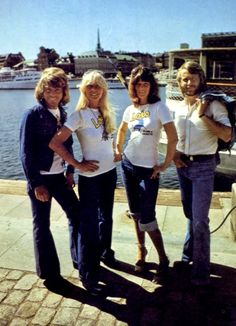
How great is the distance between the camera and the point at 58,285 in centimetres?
346

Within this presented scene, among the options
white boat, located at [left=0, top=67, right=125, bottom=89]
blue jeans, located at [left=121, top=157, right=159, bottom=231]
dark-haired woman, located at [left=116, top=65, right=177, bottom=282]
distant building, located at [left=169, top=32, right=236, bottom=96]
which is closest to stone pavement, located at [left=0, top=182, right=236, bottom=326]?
dark-haired woman, located at [left=116, top=65, right=177, bottom=282]

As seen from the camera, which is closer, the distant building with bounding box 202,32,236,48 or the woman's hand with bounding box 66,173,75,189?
the woman's hand with bounding box 66,173,75,189

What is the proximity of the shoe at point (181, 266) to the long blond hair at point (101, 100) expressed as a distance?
1540 millimetres

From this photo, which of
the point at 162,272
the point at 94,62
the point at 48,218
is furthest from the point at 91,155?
the point at 94,62

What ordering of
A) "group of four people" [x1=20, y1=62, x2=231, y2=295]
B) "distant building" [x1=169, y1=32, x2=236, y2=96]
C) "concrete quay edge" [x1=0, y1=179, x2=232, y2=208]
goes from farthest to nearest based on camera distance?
"distant building" [x1=169, y1=32, x2=236, y2=96]
"concrete quay edge" [x1=0, y1=179, x2=232, y2=208]
"group of four people" [x1=20, y1=62, x2=231, y2=295]

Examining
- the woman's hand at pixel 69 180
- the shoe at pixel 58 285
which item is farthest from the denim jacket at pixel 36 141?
the shoe at pixel 58 285

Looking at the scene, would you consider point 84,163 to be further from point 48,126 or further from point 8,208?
point 8,208

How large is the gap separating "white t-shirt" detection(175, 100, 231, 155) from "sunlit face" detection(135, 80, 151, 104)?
1.13ft

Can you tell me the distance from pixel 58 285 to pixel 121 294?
611 millimetres

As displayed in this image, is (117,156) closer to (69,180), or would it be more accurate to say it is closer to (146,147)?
(146,147)

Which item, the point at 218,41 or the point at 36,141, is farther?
the point at 218,41

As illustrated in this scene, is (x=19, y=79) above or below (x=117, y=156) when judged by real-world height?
above

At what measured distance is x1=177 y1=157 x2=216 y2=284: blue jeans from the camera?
3305mm

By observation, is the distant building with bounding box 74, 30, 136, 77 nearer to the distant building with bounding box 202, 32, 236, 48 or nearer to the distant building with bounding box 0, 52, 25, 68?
the distant building with bounding box 0, 52, 25, 68
